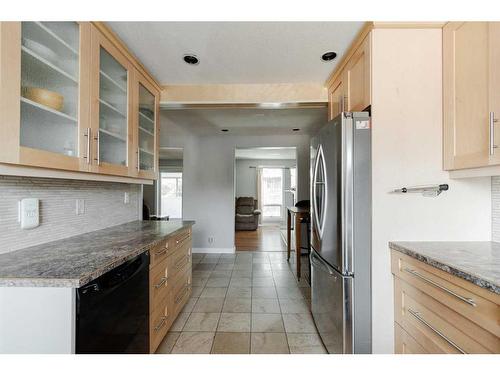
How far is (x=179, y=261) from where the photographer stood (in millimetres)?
2062

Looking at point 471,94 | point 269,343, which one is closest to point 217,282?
point 269,343

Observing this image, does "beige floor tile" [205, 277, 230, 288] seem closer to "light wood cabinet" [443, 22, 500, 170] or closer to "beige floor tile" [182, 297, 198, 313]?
"beige floor tile" [182, 297, 198, 313]

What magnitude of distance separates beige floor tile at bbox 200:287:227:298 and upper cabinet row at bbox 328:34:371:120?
2.32 metres

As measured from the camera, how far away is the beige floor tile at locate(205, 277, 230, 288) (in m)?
2.97

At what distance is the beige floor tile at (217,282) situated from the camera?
297cm

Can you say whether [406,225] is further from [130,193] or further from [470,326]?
[130,193]

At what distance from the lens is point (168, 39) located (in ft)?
5.53

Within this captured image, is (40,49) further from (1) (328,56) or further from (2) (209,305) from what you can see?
(2) (209,305)

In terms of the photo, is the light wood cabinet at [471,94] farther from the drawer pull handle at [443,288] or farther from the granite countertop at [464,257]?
the drawer pull handle at [443,288]

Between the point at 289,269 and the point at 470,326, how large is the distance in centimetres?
282

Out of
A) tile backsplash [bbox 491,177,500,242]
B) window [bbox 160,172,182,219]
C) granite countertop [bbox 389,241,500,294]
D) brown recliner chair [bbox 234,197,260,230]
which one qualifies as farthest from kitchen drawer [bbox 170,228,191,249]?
window [bbox 160,172,182,219]

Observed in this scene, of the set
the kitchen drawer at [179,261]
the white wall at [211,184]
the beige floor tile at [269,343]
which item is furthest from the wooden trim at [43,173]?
the white wall at [211,184]

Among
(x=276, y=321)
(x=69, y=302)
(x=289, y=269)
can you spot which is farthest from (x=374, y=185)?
(x=289, y=269)

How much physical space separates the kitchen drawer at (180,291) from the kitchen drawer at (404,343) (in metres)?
1.61
